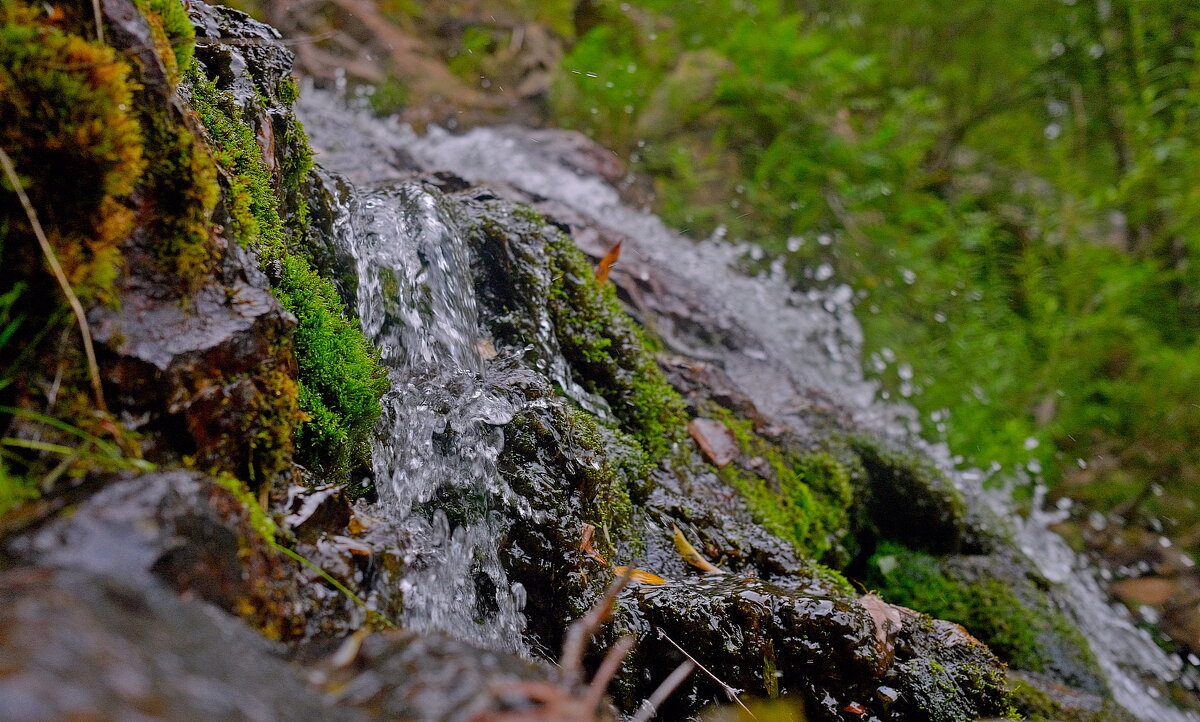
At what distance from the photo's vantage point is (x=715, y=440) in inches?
140

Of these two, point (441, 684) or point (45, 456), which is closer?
point (441, 684)

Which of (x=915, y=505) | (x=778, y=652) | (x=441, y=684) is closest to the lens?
(x=441, y=684)

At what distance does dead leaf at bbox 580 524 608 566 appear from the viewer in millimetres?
2279

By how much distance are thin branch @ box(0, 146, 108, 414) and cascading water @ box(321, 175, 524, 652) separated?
923 mm

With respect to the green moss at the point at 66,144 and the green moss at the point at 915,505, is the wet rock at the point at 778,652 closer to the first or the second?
A: the green moss at the point at 66,144

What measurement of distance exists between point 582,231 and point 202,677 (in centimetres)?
422

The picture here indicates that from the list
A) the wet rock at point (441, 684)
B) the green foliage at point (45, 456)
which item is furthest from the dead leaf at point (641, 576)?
the green foliage at point (45, 456)

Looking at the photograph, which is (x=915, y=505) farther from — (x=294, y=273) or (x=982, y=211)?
(x=982, y=211)

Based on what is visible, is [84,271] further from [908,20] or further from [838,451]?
[908,20]

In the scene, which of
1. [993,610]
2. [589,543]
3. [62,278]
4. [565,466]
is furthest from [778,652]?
[993,610]

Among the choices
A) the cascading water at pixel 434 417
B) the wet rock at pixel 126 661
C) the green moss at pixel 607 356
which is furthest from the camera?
the green moss at pixel 607 356

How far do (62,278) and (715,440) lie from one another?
2.95 metres

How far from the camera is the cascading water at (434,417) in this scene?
83.3 inches

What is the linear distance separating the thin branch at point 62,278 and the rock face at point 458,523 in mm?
52
